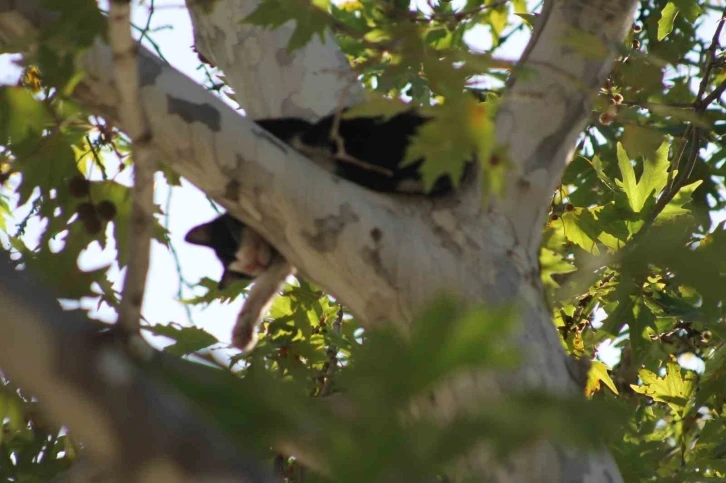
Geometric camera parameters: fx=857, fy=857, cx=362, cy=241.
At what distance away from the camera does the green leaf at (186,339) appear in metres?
2.78

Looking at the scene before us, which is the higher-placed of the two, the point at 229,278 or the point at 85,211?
the point at 85,211

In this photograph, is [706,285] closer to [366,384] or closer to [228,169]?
[366,384]

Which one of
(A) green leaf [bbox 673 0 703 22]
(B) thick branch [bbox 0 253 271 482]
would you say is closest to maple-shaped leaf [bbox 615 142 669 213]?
(A) green leaf [bbox 673 0 703 22]

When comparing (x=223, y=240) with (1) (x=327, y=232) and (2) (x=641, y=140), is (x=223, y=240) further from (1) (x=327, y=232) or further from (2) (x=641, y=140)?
(2) (x=641, y=140)

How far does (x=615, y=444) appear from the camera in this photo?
304 centimetres

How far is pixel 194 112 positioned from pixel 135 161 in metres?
0.51

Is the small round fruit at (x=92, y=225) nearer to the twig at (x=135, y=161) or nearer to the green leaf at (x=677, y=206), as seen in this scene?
the twig at (x=135, y=161)

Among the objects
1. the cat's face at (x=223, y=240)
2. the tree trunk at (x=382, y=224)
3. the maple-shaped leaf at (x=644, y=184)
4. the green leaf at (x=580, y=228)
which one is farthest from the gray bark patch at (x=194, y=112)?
the green leaf at (x=580, y=228)

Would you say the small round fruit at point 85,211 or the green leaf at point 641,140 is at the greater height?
the small round fruit at point 85,211

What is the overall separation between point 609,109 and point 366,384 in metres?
1.01

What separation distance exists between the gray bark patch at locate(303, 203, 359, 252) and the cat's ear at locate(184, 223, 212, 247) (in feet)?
4.77

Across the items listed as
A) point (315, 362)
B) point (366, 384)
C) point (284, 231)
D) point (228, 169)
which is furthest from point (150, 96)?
point (315, 362)

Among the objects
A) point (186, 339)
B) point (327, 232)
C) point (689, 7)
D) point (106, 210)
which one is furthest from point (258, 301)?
point (689, 7)

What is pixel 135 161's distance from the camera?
1645 mm
